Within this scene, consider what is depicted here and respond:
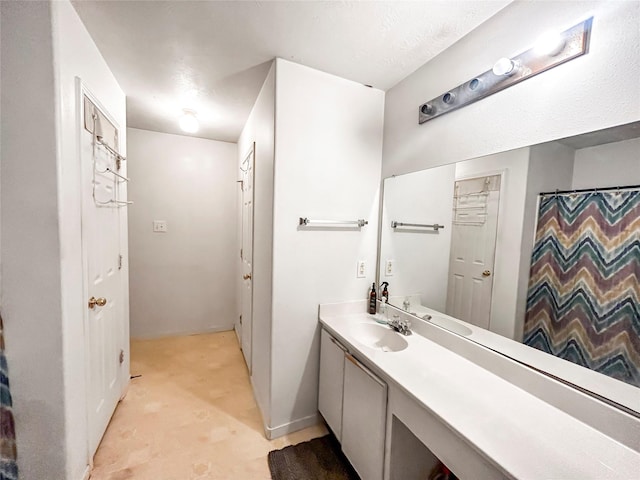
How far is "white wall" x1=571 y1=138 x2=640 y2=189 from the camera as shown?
0.85 meters

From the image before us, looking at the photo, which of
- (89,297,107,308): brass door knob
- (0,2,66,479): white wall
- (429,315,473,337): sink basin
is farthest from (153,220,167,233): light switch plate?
(429,315,473,337): sink basin

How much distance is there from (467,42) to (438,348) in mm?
1592

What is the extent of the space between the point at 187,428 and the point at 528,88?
2671 mm

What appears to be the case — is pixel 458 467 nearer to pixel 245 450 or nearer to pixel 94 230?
pixel 245 450

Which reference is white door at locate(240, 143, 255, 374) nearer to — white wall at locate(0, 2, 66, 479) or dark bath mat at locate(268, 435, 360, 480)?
dark bath mat at locate(268, 435, 360, 480)

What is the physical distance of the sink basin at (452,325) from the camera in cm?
135

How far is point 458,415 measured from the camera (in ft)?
2.86

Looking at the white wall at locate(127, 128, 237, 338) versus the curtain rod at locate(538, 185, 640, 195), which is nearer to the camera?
the curtain rod at locate(538, 185, 640, 195)

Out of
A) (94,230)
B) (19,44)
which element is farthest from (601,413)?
(19,44)

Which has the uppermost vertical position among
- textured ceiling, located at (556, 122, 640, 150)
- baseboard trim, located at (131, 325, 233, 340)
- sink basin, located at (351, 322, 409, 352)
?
textured ceiling, located at (556, 122, 640, 150)

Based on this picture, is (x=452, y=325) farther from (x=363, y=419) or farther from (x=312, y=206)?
(x=312, y=206)

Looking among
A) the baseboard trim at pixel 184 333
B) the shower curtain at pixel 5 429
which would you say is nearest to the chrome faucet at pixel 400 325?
the shower curtain at pixel 5 429

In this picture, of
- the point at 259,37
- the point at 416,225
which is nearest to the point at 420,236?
the point at 416,225

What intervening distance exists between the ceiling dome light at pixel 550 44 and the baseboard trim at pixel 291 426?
229 cm
